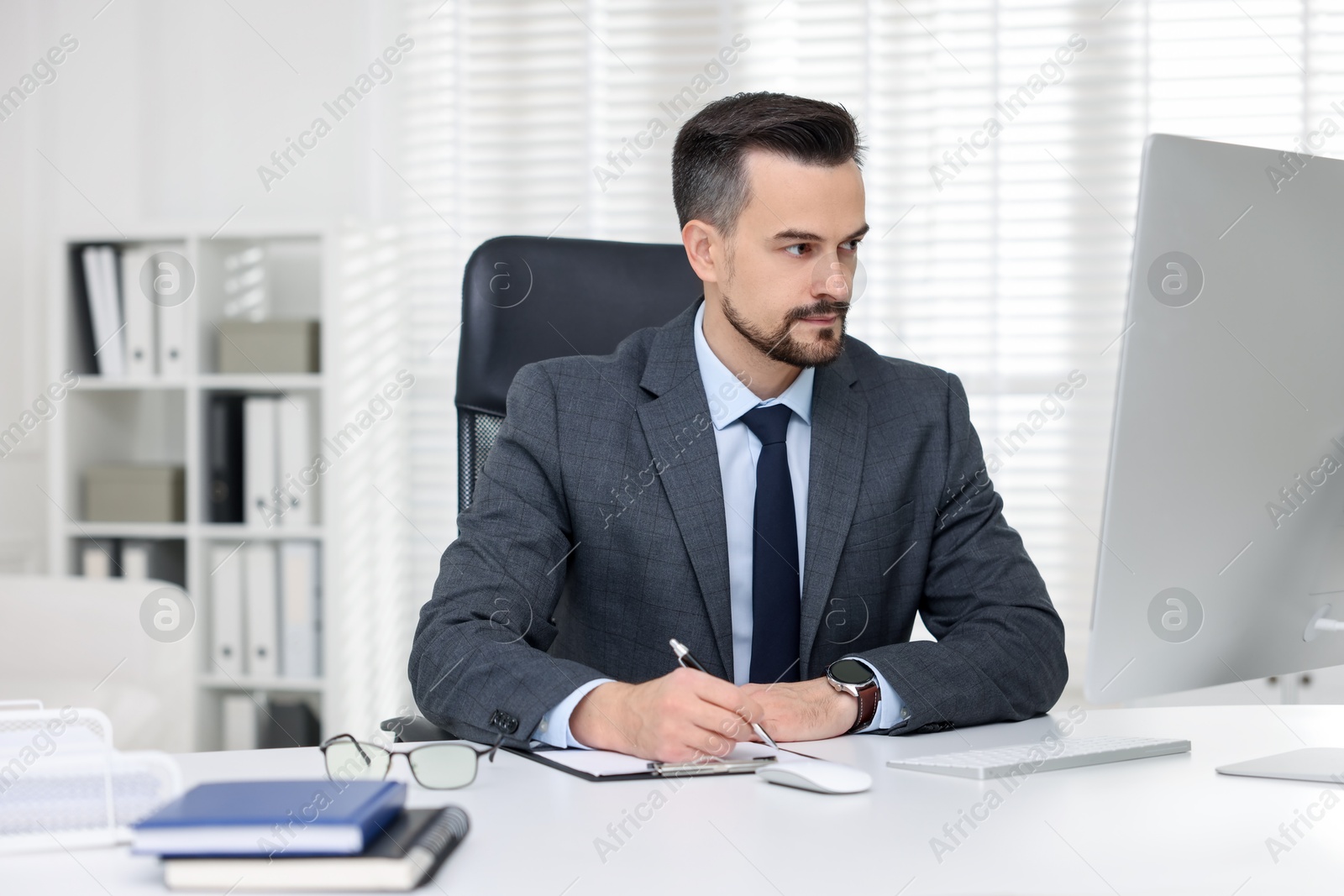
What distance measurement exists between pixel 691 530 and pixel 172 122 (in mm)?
2331

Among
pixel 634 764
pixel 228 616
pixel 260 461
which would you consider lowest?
pixel 228 616

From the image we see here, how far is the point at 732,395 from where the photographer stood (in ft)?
5.18

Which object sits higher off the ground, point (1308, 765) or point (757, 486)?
point (757, 486)

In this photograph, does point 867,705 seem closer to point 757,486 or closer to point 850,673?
point 850,673

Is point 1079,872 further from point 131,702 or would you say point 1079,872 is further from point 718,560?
point 131,702

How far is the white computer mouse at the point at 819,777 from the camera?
2.97ft

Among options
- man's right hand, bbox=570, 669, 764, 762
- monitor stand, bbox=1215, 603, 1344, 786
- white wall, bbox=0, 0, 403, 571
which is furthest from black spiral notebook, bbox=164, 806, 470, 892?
white wall, bbox=0, 0, 403, 571

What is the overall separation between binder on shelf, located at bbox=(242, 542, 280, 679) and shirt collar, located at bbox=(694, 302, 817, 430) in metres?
1.59

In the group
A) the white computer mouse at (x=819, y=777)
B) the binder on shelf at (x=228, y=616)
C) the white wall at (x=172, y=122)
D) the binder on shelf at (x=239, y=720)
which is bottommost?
the binder on shelf at (x=239, y=720)

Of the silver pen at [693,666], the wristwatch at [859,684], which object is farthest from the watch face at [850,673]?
the silver pen at [693,666]

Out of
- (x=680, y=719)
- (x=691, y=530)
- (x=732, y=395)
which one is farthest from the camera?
(x=732, y=395)

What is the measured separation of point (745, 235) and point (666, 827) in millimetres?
961

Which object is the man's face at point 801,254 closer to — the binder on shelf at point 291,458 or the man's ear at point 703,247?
the man's ear at point 703,247

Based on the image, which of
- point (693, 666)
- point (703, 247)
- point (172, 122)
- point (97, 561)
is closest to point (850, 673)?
point (693, 666)
